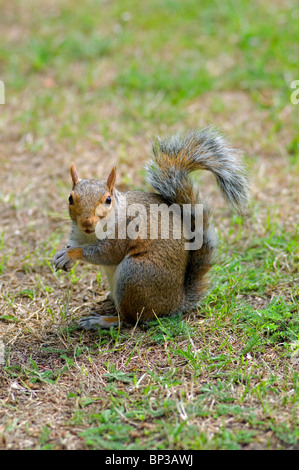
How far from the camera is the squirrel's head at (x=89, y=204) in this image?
227 centimetres

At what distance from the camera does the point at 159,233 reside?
8.08 ft

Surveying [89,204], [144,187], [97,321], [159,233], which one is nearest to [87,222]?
[89,204]

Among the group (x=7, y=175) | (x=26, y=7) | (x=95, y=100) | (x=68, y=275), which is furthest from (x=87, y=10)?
(x=68, y=275)

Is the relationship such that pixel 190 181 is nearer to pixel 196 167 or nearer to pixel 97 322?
pixel 196 167

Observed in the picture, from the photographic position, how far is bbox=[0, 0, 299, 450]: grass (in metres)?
1.96

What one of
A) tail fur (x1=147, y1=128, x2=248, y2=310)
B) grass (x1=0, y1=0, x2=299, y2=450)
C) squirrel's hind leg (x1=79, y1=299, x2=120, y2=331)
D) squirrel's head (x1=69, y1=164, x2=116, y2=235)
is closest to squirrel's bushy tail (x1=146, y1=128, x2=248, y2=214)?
tail fur (x1=147, y1=128, x2=248, y2=310)

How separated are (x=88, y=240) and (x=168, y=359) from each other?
0.63 m

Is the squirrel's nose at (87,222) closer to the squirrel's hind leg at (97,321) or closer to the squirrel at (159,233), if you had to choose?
the squirrel at (159,233)

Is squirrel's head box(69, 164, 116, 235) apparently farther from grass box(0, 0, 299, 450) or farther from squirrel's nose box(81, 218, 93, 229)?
grass box(0, 0, 299, 450)

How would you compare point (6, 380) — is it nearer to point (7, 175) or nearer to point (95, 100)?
point (7, 175)

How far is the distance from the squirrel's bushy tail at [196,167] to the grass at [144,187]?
42 centimetres

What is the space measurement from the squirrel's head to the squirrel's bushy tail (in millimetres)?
289
